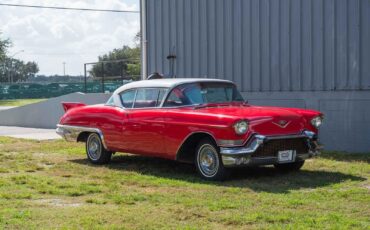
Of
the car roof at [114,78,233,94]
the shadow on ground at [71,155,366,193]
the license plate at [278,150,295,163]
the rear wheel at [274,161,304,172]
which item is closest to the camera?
the shadow on ground at [71,155,366,193]

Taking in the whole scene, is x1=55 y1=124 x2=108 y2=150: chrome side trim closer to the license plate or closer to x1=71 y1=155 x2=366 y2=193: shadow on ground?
x1=71 y1=155 x2=366 y2=193: shadow on ground

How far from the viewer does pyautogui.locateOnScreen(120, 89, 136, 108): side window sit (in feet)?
31.7

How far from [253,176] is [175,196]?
6.05 ft

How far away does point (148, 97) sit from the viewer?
9414 mm

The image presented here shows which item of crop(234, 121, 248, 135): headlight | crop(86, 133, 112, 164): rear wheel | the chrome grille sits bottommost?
crop(86, 133, 112, 164): rear wheel

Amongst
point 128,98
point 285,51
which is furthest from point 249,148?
point 285,51

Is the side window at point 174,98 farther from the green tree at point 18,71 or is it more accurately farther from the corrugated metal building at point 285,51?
the green tree at point 18,71

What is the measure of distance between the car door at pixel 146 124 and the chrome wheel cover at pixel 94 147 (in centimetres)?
89

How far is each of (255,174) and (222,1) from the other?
579cm

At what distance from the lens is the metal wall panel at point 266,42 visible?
448 inches

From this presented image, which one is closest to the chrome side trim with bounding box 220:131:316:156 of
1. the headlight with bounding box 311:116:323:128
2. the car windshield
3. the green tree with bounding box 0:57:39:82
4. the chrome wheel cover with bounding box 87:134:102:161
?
the headlight with bounding box 311:116:323:128

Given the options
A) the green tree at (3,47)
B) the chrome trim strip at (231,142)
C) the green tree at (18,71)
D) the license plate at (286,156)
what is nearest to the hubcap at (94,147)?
the chrome trim strip at (231,142)

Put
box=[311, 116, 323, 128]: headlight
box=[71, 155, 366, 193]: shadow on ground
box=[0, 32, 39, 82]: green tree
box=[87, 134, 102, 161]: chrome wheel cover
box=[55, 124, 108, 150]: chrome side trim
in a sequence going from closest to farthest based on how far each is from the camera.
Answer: box=[71, 155, 366, 193]: shadow on ground < box=[311, 116, 323, 128]: headlight < box=[55, 124, 108, 150]: chrome side trim < box=[87, 134, 102, 161]: chrome wheel cover < box=[0, 32, 39, 82]: green tree

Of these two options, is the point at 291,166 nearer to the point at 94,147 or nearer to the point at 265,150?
the point at 265,150
